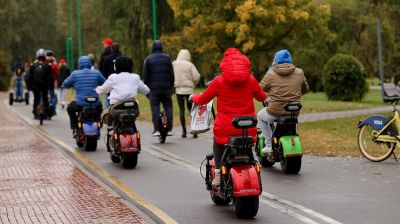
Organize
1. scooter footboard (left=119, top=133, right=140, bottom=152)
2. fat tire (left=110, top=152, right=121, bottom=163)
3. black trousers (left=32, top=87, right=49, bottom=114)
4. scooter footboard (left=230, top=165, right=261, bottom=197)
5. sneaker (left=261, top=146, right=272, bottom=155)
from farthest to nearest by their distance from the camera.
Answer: black trousers (left=32, top=87, right=49, bottom=114) → fat tire (left=110, top=152, right=121, bottom=163) → scooter footboard (left=119, top=133, right=140, bottom=152) → sneaker (left=261, top=146, right=272, bottom=155) → scooter footboard (left=230, top=165, right=261, bottom=197)

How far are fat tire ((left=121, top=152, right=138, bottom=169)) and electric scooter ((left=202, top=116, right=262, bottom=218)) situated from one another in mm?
4359

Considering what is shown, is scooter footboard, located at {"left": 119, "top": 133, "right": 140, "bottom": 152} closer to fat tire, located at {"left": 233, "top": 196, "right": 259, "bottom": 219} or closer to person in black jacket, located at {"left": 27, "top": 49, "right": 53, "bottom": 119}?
fat tire, located at {"left": 233, "top": 196, "right": 259, "bottom": 219}

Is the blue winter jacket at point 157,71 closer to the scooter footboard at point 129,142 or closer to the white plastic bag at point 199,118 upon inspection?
the scooter footboard at point 129,142

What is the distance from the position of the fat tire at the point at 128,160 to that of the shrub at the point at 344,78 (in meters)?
23.1

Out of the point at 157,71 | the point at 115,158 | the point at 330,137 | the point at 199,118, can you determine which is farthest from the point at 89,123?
the point at 199,118

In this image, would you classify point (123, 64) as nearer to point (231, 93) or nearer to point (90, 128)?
point (90, 128)

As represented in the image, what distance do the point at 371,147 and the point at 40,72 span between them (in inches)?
478

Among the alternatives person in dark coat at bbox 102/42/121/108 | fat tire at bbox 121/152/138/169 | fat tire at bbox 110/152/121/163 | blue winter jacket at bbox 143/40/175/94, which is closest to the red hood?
fat tire at bbox 121/152/138/169

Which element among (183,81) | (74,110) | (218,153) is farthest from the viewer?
(183,81)

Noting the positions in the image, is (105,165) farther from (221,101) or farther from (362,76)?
(362,76)

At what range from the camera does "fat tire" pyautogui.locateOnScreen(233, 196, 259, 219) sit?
8430 mm

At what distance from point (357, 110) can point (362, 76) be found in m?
8.58

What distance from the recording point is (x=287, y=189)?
10.6 m

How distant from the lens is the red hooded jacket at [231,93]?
8727 mm
